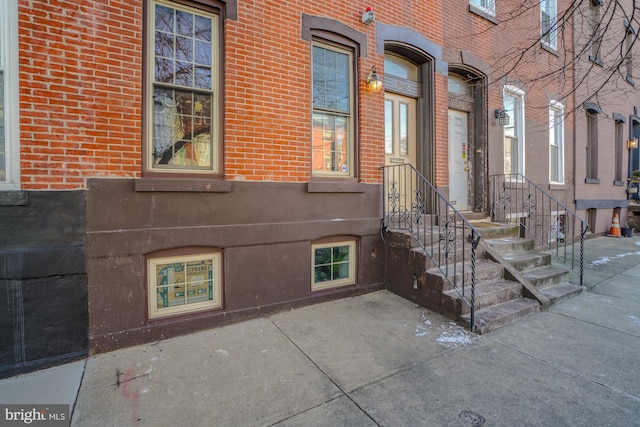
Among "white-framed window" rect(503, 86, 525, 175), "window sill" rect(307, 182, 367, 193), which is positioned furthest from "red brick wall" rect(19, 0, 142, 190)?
"white-framed window" rect(503, 86, 525, 175)

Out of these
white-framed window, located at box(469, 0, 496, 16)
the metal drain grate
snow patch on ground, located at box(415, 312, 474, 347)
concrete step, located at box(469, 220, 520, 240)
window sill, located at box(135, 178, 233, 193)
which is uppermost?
white-framed window, located at box(469, 0, 496, 16)

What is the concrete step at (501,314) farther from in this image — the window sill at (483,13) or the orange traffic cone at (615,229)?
the orange traffic cone at (615,229)

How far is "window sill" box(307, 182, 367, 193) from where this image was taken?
4.51m

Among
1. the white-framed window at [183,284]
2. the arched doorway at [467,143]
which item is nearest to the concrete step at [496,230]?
the arched doorway at [467,143]

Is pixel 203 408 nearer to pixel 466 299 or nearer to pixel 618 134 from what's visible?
pixel 466 299

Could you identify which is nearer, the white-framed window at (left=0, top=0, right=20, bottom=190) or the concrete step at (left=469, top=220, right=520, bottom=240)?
the white-framed window at (left=0, top=0, right=20, bottom=190)

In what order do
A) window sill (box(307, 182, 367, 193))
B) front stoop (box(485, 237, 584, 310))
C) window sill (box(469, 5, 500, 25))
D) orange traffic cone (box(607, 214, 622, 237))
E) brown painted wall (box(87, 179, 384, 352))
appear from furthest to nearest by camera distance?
orange traffic cone (box(607, 214, 622, 237)), window sill (box(469, 5, 500, 25)), front stoop (box(485, 237, 584, 310)), window sill (box(307, 182, 367, 193)), brown painted wall (box(87, 179, 384, 352))

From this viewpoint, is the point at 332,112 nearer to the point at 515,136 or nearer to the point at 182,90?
the point at 182,90

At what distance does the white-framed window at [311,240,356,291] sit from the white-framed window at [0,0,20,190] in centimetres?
330

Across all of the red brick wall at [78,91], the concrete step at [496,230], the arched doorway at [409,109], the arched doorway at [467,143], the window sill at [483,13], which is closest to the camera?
the red brick wall at [78,91]

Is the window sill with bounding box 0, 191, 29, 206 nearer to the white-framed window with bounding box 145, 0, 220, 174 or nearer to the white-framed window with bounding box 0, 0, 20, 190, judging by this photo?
the white-framed window with bounding box 0, 0, 20, 190

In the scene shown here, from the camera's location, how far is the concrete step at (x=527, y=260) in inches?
200

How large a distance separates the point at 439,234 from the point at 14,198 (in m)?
4.58

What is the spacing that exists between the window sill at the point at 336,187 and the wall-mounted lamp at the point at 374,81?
4.86ft
